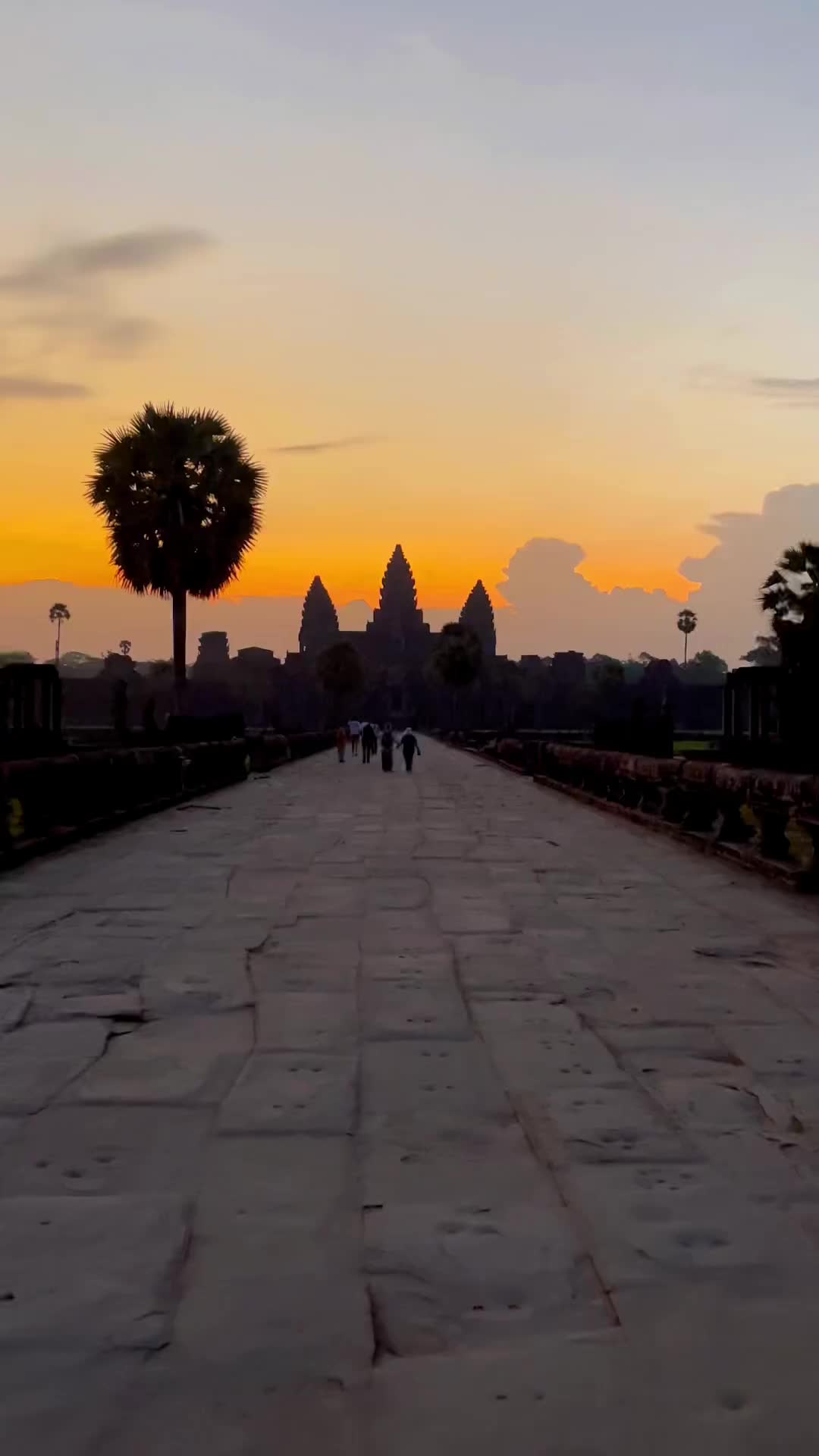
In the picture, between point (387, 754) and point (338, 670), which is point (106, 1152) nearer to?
point (387, 754)

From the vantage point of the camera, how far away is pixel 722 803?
13852mm

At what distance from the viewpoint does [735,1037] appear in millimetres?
5766

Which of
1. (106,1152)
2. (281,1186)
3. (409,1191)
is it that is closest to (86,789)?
(106,1152)

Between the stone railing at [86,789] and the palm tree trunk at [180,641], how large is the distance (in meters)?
9.33

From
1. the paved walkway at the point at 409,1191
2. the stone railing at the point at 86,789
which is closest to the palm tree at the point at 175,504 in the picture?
the stone railing at the point at 86,789

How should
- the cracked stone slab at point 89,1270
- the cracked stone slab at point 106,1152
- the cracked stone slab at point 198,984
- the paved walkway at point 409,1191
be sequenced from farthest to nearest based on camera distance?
the cracked stone slab at point 198,984 < the cracked stone slab at point 106,1152 < the cracked stone slab at point 89,1270 < the paved walkway at point 409,1191

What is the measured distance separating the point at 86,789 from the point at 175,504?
21.0 meters

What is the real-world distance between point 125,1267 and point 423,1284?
0.71 m

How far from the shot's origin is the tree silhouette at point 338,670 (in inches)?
5037

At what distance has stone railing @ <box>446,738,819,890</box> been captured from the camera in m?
10.8

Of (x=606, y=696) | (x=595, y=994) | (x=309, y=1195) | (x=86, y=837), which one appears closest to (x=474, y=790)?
(x=86, y=837)

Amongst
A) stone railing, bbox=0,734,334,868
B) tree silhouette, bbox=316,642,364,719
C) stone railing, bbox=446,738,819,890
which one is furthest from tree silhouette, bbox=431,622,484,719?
stone railing, bbox=446,738,819,890

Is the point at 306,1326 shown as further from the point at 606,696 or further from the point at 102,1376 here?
the point at 606,696

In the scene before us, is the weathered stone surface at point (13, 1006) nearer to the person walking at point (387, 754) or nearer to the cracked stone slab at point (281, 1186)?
the cracked stone slab at point (281, 1186)
